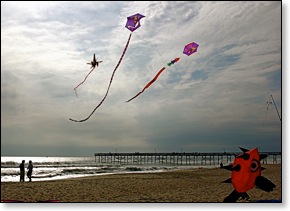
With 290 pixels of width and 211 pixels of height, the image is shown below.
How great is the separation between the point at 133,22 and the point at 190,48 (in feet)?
4.65

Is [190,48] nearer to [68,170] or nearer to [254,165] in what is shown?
[254,165]

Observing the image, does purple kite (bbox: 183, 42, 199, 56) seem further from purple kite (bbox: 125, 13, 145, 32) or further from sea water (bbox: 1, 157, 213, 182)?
sea water (bbox: 1, 157, 213, 182)

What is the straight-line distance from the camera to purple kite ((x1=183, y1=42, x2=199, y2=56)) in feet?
23.8

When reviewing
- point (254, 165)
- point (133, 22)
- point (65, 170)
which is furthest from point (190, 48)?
point (65, 170)

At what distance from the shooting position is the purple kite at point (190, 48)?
23.8 feet

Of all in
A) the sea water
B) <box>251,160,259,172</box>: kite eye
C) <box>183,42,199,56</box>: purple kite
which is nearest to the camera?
<box>251,160,259,172</box>: kite eye

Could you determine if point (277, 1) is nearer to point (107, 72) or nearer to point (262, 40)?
point (262, 40)

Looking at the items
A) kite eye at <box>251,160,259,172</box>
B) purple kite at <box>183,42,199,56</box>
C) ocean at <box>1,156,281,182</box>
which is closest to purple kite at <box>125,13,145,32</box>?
purple kite at <box>183,42,199,56</box>

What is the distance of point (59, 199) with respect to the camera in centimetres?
736

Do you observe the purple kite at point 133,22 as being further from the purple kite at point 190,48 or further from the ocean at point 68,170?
the ocean at point 68,170

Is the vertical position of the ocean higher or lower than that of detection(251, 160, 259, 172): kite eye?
lower

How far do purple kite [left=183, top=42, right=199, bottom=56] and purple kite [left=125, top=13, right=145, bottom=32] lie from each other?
119 cm

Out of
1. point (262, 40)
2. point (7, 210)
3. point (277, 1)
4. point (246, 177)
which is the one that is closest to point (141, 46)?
point (262, 40)

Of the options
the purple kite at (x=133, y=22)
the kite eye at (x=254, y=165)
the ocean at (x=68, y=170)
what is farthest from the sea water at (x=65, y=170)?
the kite eye at (x=254, y=165)
